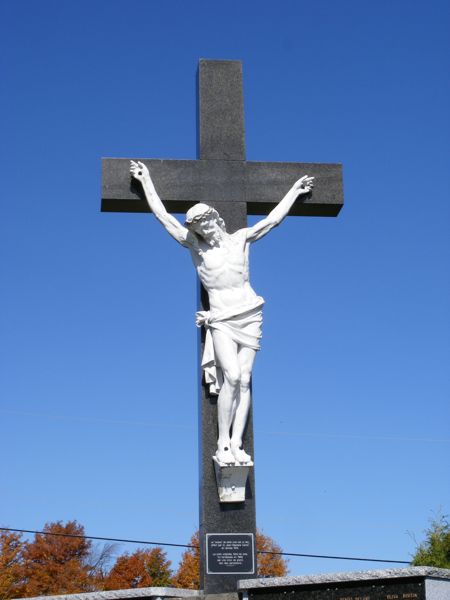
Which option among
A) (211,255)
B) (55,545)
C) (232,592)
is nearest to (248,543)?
(232,592)

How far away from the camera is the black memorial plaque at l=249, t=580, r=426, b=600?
25.2 feet

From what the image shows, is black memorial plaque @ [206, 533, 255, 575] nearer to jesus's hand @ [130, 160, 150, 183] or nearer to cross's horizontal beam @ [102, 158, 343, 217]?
cross's horizontal beam @ [102, 158, 343, 217]

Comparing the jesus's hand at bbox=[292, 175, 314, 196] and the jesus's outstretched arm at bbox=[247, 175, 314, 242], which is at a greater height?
the jesus's hand at bbox=[292, 175, 314, 196]

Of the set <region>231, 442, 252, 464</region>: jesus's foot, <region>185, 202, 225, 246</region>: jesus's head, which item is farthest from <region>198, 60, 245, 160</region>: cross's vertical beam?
<region>231, 442, 252, 464</region>: jesus's foot

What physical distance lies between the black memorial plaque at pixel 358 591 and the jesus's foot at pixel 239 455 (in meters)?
1.72

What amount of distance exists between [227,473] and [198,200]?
2960mm

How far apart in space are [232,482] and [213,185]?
3.20 metres

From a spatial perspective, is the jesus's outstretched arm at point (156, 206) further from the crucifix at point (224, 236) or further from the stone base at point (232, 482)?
the stone base at point (232, 482)

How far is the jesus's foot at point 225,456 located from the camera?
31.0 ft

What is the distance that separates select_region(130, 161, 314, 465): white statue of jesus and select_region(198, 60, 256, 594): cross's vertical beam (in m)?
0.17

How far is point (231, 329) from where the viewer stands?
970 centimetres

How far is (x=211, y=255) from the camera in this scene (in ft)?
32.9

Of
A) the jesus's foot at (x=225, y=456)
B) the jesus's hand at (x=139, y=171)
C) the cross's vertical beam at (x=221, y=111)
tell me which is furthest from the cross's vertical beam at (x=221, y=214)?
the jesus's hand at (x=139, y=171)

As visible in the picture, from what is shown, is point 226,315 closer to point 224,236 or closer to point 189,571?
point 224,236
